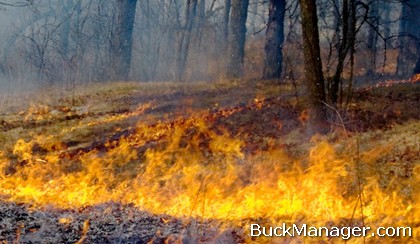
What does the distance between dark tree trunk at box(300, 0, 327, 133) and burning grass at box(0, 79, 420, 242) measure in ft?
1.49

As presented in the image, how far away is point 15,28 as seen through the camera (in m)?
41.0

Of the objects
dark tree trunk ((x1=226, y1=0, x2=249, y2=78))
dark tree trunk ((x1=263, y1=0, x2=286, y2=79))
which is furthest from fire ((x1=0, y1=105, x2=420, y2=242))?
dark tree trunk ((x1=226, y1=0, x2=249, y2=78))

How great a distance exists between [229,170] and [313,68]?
2704 millimetres

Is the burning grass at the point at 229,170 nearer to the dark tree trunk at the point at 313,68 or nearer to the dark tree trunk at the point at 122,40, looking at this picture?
the dark tree trunk at the point at 313,68

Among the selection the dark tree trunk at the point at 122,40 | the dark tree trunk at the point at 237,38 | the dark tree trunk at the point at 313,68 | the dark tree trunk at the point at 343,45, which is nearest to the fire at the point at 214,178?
the dark tree trunk at the point at 313,68

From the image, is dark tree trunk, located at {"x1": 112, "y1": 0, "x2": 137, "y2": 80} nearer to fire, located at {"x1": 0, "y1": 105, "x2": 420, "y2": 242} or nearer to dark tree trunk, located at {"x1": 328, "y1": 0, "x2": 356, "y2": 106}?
fire, located at {"x1": 0, "y1": 105, "x2": 420, "y2": 242}

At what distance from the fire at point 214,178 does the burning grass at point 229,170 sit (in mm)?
19

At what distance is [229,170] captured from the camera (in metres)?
8.12

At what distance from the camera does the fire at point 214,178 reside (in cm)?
608

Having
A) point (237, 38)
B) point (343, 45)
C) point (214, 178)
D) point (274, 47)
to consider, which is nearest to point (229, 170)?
point (214, 178)

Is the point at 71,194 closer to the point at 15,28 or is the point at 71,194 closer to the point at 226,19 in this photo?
the point at 226,19

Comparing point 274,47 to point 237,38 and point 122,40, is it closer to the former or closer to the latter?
point 237,38

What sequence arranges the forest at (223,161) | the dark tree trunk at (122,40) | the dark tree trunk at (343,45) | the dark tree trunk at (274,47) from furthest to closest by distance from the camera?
the dark tree trunk at (122,40)
the dark tree trunk at (274,47)
the dark tree trunk at (343,45)
the forest at (223,161)

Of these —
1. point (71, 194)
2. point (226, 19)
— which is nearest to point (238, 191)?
point (71, 194)
